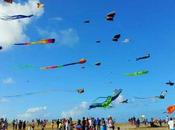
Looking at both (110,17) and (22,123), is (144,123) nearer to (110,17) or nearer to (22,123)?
(22,123)

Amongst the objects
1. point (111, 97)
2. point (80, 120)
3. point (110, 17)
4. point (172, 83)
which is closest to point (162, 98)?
point (172, 83)

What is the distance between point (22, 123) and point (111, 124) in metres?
24.5

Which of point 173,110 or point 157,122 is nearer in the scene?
point 173,110

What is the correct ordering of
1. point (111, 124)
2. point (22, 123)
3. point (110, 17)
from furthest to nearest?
point (22, 123) → point (111, 124) → point (110, 17)

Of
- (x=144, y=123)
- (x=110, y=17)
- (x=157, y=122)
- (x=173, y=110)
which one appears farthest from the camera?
(x=144, y=123)

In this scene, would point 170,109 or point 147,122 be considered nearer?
point 170,109

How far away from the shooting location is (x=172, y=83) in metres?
50.6

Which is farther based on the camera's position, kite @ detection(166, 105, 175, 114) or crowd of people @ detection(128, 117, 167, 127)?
crowd of people @ detection(128, 117, 167, 127)

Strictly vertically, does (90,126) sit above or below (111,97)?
below

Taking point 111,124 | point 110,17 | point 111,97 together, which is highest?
point 110,17

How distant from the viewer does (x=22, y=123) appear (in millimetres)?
63125

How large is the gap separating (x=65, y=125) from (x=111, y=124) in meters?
9.87

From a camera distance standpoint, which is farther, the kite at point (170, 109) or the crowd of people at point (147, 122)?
the crowd of people at point (147, 122)

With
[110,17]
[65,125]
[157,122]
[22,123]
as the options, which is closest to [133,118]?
[157,122]
